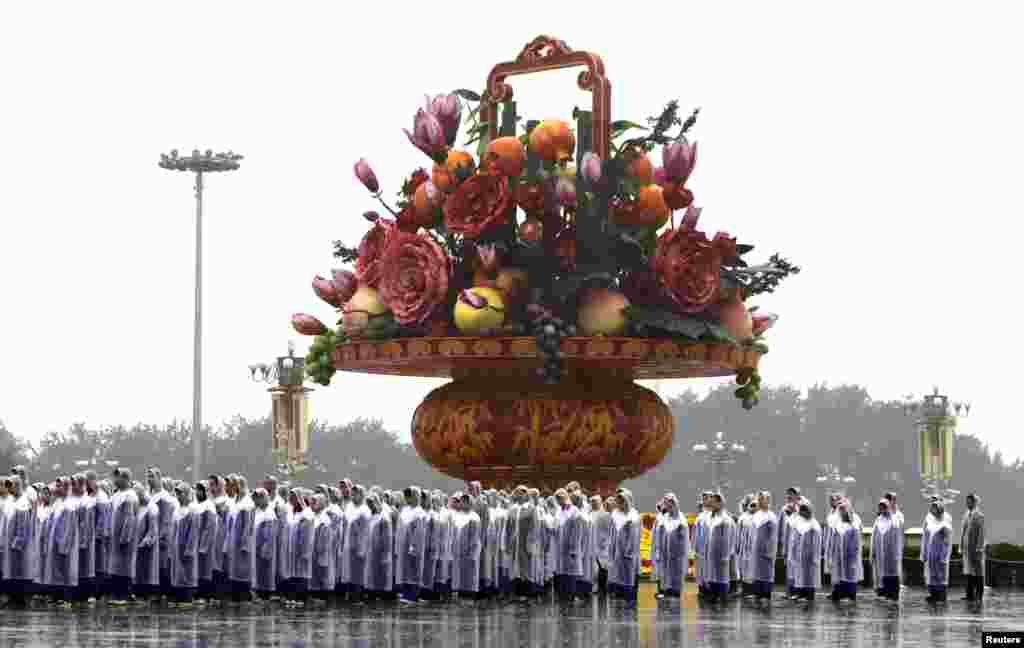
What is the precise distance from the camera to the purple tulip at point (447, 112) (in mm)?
37125

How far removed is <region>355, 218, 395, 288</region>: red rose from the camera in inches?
1467

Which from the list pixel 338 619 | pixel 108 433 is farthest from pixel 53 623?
pixel 108 433

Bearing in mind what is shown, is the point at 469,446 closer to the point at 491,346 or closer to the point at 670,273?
the point at 491,346

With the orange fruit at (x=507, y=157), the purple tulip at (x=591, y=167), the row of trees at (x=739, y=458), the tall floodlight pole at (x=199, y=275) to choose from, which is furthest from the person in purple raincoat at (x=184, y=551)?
the row of trees at (x=739, y=458)

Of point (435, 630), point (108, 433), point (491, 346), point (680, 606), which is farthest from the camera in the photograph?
point (108, 433)

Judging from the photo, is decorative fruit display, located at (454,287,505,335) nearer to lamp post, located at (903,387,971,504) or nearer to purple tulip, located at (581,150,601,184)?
purple tulip, located at (581,150,601,184)

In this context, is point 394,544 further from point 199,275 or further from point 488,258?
point 199,275

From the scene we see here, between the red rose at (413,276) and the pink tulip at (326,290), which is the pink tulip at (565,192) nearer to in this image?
the red rose at (413,276)

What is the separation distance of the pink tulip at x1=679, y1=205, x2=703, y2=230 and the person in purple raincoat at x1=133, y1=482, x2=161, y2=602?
35.7 ft

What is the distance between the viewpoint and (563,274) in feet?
119

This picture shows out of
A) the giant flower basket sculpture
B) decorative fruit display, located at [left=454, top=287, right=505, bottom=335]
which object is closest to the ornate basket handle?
the giant flower basket sculpture

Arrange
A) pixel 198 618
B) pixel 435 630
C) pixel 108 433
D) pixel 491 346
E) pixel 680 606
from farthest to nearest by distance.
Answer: pixel 108 433, pixel 491 346, pixel 680 606, pixel 198 618, pixel 435 630

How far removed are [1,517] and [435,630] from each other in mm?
8881

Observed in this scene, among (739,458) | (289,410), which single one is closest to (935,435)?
(289,410)
